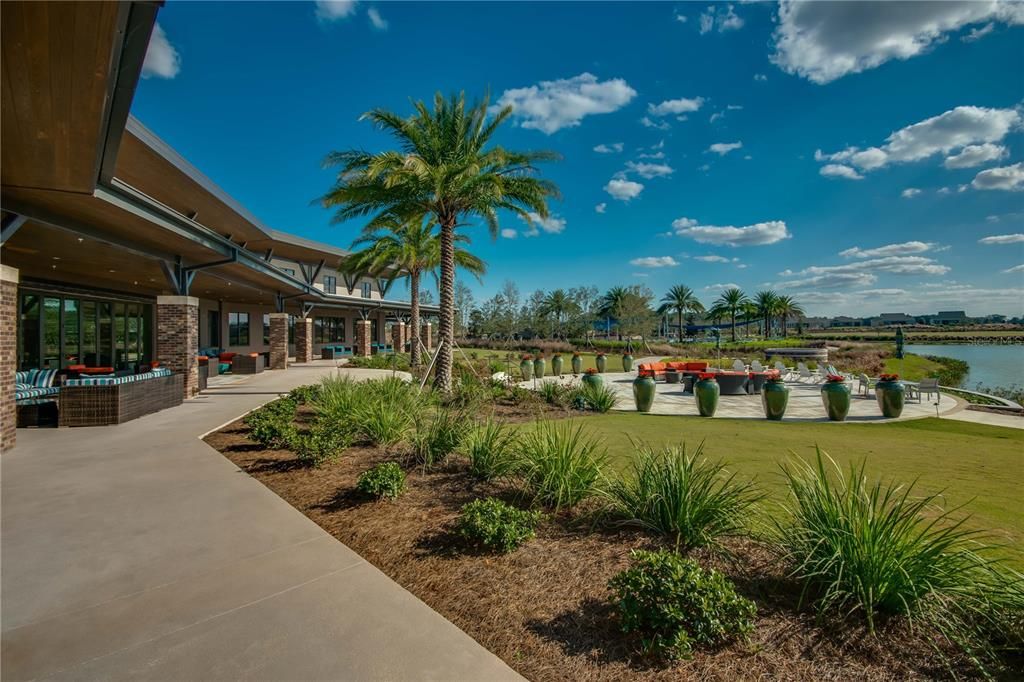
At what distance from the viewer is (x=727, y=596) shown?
A: 2734 mm

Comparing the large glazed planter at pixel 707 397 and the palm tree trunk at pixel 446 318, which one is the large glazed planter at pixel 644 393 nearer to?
the large glazed planter at pixel 707 397

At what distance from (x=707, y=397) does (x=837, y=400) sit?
300cm

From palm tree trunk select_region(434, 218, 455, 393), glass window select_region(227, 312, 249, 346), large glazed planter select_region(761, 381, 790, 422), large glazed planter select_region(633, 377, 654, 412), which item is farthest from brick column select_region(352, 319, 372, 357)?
large glazed planter select_region(761, 381, 790, 422)

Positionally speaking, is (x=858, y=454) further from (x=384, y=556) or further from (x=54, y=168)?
(x=54, y=168)

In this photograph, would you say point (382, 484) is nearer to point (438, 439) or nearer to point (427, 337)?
point (438, 439)

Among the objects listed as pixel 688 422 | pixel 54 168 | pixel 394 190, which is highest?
Answer: pixel 394 190

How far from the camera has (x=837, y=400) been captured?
11.4 m

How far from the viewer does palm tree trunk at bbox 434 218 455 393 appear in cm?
1273

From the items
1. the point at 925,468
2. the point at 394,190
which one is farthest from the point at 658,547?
the point at 394,190

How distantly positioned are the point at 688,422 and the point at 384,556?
9.03 meters

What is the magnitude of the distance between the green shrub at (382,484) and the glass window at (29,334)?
18.5m

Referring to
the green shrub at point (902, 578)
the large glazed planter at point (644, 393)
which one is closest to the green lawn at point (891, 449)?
the large glazed planter at point (644, 393)

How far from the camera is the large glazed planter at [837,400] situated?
11328 millimetres

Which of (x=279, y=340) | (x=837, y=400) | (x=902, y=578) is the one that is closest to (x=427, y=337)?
(x=279, y=340)
